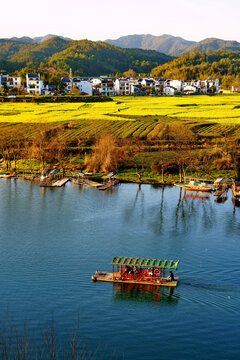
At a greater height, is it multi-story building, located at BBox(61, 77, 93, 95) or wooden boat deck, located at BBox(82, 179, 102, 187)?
multi-story building, located at BBox(61, 77, 93, 95)

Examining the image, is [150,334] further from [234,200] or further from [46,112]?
[46,112]

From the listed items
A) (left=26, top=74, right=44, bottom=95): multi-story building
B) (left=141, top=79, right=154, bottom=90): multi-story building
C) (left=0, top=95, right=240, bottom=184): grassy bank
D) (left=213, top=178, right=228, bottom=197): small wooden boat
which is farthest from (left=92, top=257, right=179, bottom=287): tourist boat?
(left=141, top=79, right=154, bottom=90): multi-story building

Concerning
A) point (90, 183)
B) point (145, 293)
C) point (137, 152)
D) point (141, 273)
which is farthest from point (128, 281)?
point (137, 152)

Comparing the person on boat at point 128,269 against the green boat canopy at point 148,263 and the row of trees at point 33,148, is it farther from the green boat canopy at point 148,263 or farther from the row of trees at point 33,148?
the row of trees at point 33,148

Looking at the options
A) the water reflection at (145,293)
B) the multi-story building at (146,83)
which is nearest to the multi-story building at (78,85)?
the multi-story building at (146,83)

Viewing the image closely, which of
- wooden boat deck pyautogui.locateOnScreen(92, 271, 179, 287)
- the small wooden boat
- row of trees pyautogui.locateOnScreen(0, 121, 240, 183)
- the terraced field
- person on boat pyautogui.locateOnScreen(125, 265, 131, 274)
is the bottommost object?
wooden boat deck pyautogui.locateOnScreen(92, 271, 179, 287)

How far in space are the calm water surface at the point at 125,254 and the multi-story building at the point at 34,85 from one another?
281 ft

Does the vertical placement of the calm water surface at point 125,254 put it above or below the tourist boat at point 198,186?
below

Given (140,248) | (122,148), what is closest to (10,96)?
(122,148)

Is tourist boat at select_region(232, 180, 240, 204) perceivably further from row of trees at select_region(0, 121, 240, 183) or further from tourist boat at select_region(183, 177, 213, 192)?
row of trees at select_region(0, 121, 240, 183)

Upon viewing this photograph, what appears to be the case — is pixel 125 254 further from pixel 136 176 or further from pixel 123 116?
pixel 123 116

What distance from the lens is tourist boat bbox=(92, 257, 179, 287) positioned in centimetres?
3069

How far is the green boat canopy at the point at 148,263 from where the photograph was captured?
1216 inches

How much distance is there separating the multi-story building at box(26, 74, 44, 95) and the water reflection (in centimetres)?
10976
